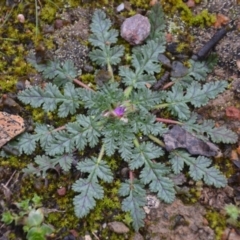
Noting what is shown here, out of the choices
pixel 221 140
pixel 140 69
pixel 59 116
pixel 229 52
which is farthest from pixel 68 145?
pixel 229 52

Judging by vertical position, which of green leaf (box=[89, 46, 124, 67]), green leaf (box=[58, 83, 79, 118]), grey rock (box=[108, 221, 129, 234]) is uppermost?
green leaf (box=[89, 46, 124, 67])

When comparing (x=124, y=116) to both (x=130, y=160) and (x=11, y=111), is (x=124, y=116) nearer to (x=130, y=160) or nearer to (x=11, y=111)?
(x=130, y=160)

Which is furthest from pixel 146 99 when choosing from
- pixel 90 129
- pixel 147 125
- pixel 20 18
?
pixel 20 18

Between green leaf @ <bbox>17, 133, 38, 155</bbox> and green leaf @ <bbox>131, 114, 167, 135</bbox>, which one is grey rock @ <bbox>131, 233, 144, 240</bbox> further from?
green leaf @ <bbox>17, 133, 38, 155</bbox>

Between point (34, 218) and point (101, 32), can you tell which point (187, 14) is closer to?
point (101, 32)

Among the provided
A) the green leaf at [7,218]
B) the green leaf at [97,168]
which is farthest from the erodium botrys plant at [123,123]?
the green leaf at [7,218]

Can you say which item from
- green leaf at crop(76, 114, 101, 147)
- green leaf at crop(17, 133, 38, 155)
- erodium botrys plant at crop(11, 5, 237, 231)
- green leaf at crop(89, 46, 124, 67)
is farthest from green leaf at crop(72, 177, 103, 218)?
green leaf at crop(89, 46, 124, 67)
